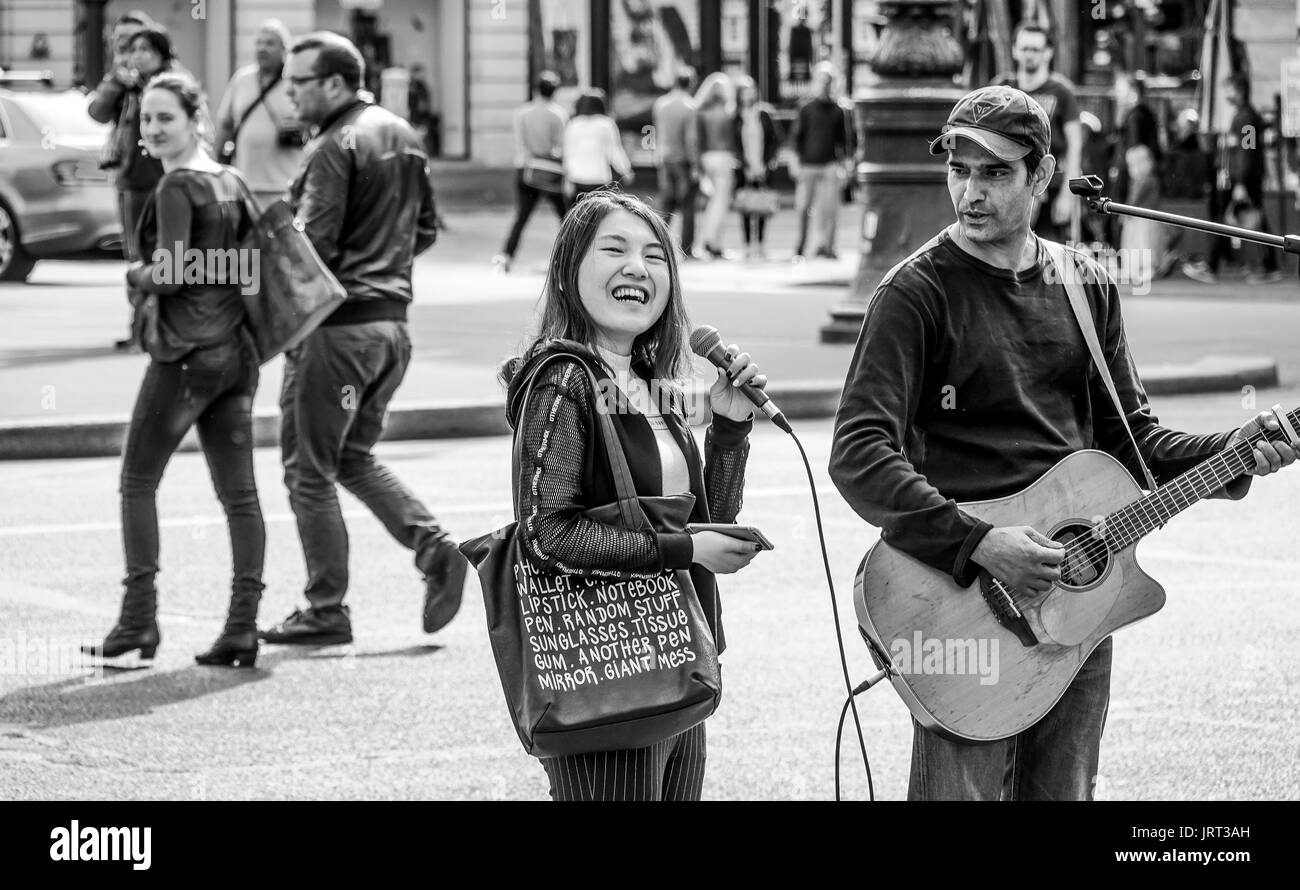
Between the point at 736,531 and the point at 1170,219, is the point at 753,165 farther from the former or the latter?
the point at 736,531

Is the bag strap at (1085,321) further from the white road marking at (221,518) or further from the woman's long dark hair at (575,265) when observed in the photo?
Result: the white road marking at (221,518)

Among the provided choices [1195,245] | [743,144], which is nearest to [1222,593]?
[1195,245]

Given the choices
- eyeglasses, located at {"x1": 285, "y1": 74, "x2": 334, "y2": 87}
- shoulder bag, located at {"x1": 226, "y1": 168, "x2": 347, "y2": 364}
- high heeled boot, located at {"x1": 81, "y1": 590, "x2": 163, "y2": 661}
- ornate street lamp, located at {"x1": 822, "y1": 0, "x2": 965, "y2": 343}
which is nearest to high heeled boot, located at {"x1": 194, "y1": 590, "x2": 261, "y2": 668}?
high heeled boot, located at {"x1": 81, "y1": 590, "x2": 163, "y2": 661}

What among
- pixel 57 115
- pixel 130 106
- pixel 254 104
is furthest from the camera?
pixel 57 115

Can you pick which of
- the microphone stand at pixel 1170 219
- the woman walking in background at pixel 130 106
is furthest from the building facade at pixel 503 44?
the microphone stand at pixel 1170 219

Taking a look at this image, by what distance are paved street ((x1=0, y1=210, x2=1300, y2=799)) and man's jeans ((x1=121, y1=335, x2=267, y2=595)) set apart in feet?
1.19

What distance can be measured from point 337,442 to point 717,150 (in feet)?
52.8

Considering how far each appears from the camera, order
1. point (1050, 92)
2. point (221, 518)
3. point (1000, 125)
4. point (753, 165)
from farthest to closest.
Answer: point (753, 165)
point (1050, 92)
point (221, 518)
point (1000, 125)

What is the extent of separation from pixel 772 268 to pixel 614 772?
18.6 metres

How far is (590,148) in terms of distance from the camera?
21312mm

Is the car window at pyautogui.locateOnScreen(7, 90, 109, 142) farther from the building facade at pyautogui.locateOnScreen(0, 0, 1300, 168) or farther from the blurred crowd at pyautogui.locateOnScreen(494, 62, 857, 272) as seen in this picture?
the building facade at pyautogui.locateOnScreen(0, 0, 1300, 168)

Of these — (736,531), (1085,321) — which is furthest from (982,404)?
(736,531)

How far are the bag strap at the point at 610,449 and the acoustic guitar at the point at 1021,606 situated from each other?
0.52 metres

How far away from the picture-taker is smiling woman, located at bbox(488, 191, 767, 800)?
3564 millimetres
